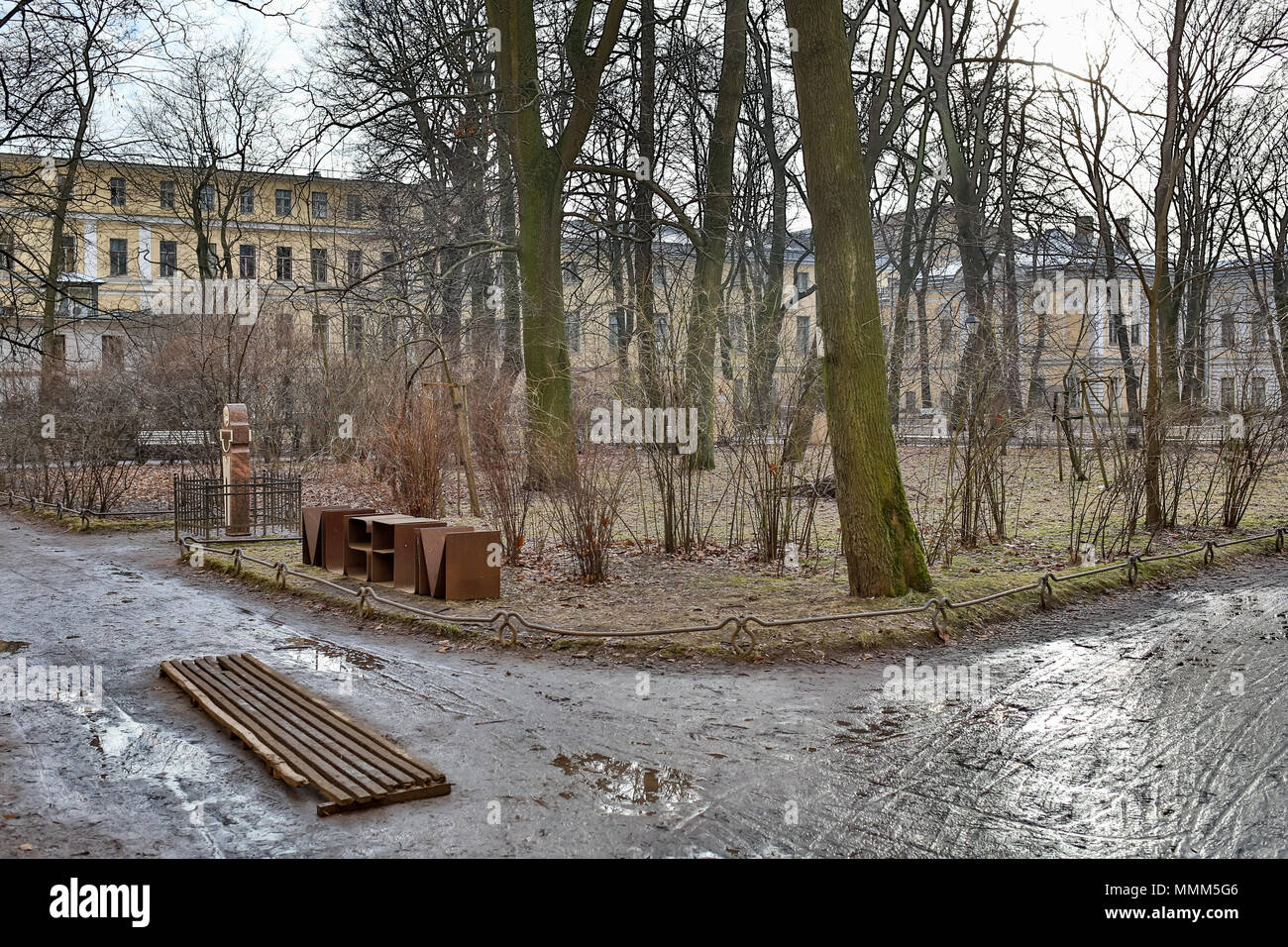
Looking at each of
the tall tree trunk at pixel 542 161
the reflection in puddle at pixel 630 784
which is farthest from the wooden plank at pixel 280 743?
the tall tree trunk at pixel 542 161

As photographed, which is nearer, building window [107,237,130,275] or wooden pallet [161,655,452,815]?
wooden pallet [161,655,452,815]

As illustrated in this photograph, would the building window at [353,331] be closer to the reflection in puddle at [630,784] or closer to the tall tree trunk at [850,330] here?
the tall tree trunk at [850,330]

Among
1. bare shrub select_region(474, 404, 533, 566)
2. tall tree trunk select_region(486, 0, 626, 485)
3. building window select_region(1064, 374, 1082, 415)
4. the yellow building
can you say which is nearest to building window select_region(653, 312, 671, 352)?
bare shrub select_region(474, 404, 533, 566)

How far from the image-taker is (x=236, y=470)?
15711mm

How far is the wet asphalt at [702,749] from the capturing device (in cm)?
A: 450

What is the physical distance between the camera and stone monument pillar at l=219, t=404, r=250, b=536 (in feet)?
51.2

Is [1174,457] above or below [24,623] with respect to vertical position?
above

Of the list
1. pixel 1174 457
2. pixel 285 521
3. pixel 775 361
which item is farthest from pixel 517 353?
pixel 1174 457

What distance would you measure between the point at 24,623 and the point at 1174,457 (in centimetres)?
1352

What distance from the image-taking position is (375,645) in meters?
8.63

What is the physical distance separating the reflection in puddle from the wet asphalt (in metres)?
0.02

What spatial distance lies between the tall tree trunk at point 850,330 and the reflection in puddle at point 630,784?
451cm

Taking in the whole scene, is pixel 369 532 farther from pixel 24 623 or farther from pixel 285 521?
pixel 285 521

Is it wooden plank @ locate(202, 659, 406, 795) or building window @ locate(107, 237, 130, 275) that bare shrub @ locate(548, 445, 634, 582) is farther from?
building window @ locate(107, 237, 130, 275)
